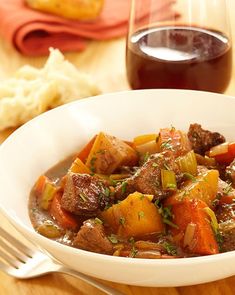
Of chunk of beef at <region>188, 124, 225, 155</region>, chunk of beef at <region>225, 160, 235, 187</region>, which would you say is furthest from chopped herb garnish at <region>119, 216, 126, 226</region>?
chunk of beef at <region>188, 124, 225, 155</region>

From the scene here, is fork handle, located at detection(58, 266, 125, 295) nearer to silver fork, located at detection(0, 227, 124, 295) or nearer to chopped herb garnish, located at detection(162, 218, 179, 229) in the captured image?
silver fork, located at detection(0, 227, 124, 295)

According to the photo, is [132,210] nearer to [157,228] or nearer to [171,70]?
[157,228]

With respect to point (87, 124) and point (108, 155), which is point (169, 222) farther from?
point (87, 124)

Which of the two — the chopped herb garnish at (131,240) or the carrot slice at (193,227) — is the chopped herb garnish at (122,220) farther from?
the carrot slice at (193,227)

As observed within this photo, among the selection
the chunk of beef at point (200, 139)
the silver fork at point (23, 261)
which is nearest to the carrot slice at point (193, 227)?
the silver fork at point (23, 261)

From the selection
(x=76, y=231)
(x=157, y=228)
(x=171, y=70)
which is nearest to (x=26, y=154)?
(x=76, y=231)

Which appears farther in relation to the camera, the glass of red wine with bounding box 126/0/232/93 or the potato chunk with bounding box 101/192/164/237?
the glass of red wine with bounding box 126/0/232/93

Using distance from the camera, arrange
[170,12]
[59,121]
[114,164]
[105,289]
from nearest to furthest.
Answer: [105,289] < [114,164] < [59,121] < [170,12]
